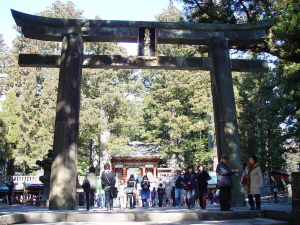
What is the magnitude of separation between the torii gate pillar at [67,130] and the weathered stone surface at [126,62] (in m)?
0.44

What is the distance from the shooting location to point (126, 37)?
370 inches

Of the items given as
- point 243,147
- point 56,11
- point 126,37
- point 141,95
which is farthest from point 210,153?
point 56,11

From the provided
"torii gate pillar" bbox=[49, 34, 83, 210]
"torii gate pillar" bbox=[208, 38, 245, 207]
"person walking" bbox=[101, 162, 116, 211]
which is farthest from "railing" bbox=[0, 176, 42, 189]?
"torii gate pillar" bbox=[208, 38, 245, 207]

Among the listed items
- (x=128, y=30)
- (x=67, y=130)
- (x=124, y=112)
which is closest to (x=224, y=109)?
(x=128, y=30)

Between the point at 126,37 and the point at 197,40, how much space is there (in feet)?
7.65

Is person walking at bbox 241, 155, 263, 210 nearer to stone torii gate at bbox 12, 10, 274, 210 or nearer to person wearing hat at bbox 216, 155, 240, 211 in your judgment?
person wearing hat at bbox 216, 155, 240, 211

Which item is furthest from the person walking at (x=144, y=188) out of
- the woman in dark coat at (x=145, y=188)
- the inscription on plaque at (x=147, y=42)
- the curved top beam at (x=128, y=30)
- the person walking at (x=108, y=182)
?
the curved top beam at (x=128, y=30)

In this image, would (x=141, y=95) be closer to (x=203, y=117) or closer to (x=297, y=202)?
(x=203, y=117)

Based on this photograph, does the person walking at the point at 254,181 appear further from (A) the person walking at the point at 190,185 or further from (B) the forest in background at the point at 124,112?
(B) the forest in background at the point at 124,112

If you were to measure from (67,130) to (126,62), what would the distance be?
284 cm

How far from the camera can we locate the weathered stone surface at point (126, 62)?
9.20 m

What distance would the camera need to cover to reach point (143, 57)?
924cm

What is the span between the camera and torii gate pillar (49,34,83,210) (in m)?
7.64

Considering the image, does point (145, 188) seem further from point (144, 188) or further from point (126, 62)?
point (126, 62)
